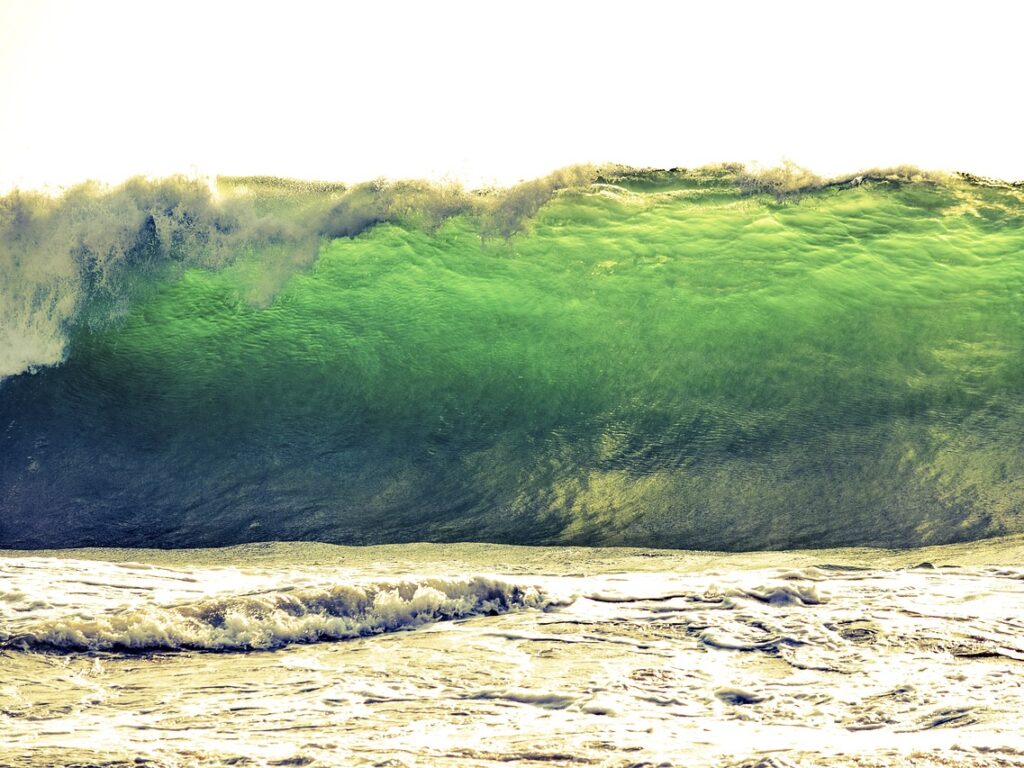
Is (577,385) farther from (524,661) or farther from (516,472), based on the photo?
(524,661)

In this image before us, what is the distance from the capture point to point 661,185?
531cm

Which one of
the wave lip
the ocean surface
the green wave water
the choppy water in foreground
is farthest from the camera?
the green wave water

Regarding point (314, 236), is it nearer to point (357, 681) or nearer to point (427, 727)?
point (357, 681)

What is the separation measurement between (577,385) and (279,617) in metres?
2.00

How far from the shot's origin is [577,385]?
15.3 feet

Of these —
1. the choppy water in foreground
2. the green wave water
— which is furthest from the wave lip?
the green wave water

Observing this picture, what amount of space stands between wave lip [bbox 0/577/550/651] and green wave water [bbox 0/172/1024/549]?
91 centimetres

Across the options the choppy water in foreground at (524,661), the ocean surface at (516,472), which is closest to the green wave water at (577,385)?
the ocean surface at (516,472)

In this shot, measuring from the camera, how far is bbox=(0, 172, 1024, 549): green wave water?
13.7ft

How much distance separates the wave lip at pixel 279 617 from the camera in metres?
2.96

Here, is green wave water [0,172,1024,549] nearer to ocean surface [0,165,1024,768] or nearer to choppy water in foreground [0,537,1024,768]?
ocean surface [0,165,1024,768]

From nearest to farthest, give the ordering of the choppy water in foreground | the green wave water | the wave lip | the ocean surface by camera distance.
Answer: the choppy water in foreground, the ocean surface, the wave lip, the green wave water

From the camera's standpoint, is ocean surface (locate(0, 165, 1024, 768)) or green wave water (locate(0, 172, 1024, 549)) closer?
ocean surface (locate(0, 165, 1024, 768))

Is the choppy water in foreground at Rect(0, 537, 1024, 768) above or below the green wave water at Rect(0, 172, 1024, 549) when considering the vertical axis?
below
